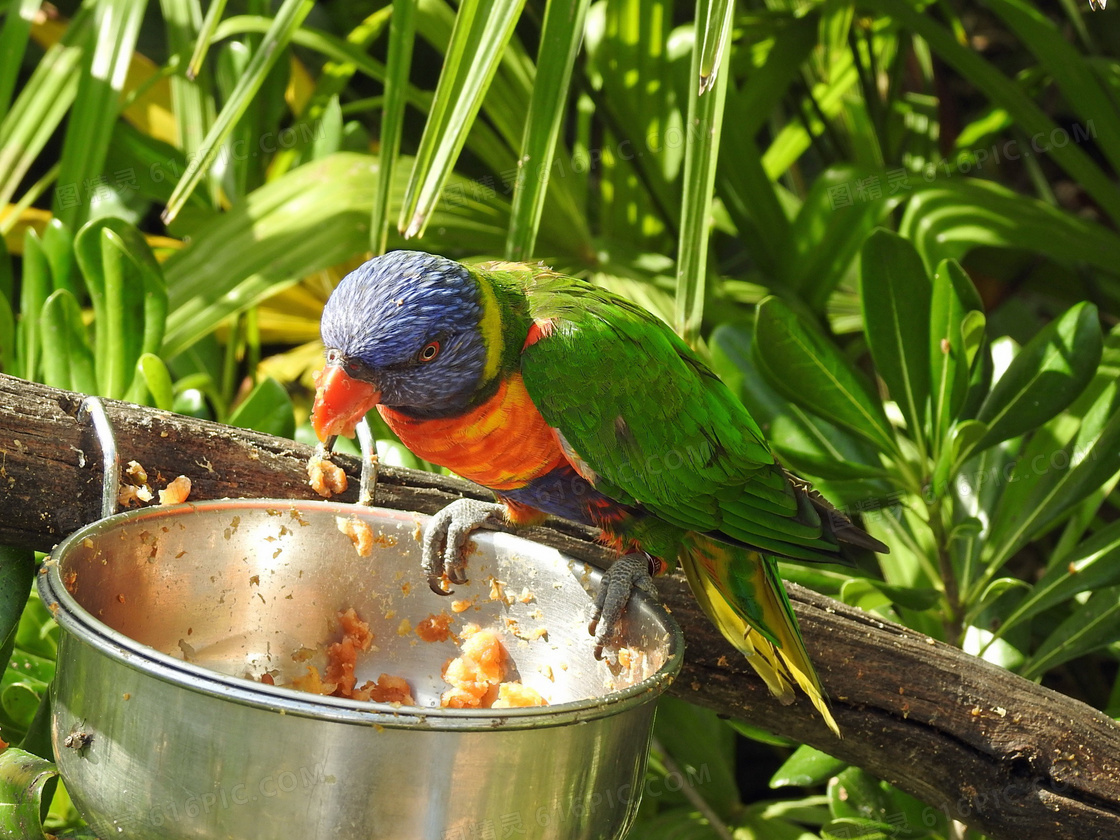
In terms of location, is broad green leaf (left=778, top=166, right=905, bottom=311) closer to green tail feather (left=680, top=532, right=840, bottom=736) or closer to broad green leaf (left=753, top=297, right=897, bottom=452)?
broad green leaf (left=753, top=297, right=897, bottom=452)

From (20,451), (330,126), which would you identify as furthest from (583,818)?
(330,126)

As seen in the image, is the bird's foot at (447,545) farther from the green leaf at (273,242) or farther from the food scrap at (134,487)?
the green leaf at (273,242)

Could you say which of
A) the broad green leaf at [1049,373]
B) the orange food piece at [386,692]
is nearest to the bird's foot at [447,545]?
the orange food piece at [386,692]

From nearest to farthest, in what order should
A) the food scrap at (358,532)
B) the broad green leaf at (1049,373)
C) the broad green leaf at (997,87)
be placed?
1. the food scrap at (358,532)
2. the broad green leaf at (1049,373)
3. the broad green leaf at (997,87)

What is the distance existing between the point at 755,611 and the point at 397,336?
55 cm

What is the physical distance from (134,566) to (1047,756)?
1106 millimetres

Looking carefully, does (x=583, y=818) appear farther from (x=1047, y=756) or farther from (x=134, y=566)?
(x=1047, y=756)

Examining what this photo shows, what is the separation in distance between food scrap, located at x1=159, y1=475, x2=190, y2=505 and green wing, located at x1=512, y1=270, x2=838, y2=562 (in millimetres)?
414

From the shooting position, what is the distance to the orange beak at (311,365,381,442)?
1007mm

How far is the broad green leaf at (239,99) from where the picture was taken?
1.26 metres

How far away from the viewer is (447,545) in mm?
1125

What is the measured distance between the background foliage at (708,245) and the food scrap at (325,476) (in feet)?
1.00

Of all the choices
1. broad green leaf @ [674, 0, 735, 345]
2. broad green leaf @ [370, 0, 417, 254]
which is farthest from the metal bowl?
broad green leaf @ [370, 0, 417, 254]

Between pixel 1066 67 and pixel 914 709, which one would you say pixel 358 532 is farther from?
pixel 1066 67
